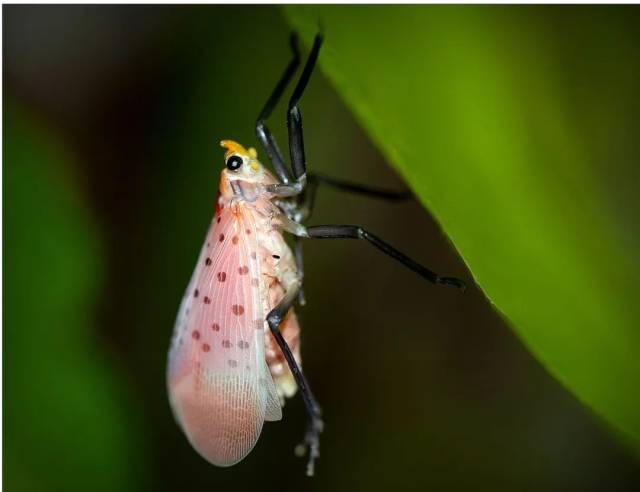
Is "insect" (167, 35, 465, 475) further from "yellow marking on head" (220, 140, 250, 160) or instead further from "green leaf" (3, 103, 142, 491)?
"green leaf" (3, 103, 142, 491)

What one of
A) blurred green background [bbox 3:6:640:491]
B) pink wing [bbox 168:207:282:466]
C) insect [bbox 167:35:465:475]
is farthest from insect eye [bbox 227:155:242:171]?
blurred green background [bbox 3:6:640:491]

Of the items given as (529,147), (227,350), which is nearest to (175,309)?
(227,350)

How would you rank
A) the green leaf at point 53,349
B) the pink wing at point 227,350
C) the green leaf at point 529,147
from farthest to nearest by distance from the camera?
the green leaf at point 53,349, the pink wing at point 227,350, the green leaf at point 529,147

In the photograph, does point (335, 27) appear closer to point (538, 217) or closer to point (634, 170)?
point (538, 217)

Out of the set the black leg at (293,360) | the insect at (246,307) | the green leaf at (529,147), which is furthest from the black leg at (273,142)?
the green leaf at (529,147)

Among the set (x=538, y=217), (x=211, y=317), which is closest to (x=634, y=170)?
(x=538, y=217)

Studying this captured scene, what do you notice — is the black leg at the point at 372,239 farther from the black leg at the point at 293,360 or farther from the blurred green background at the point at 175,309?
the blurred green background at the point at 175,309
